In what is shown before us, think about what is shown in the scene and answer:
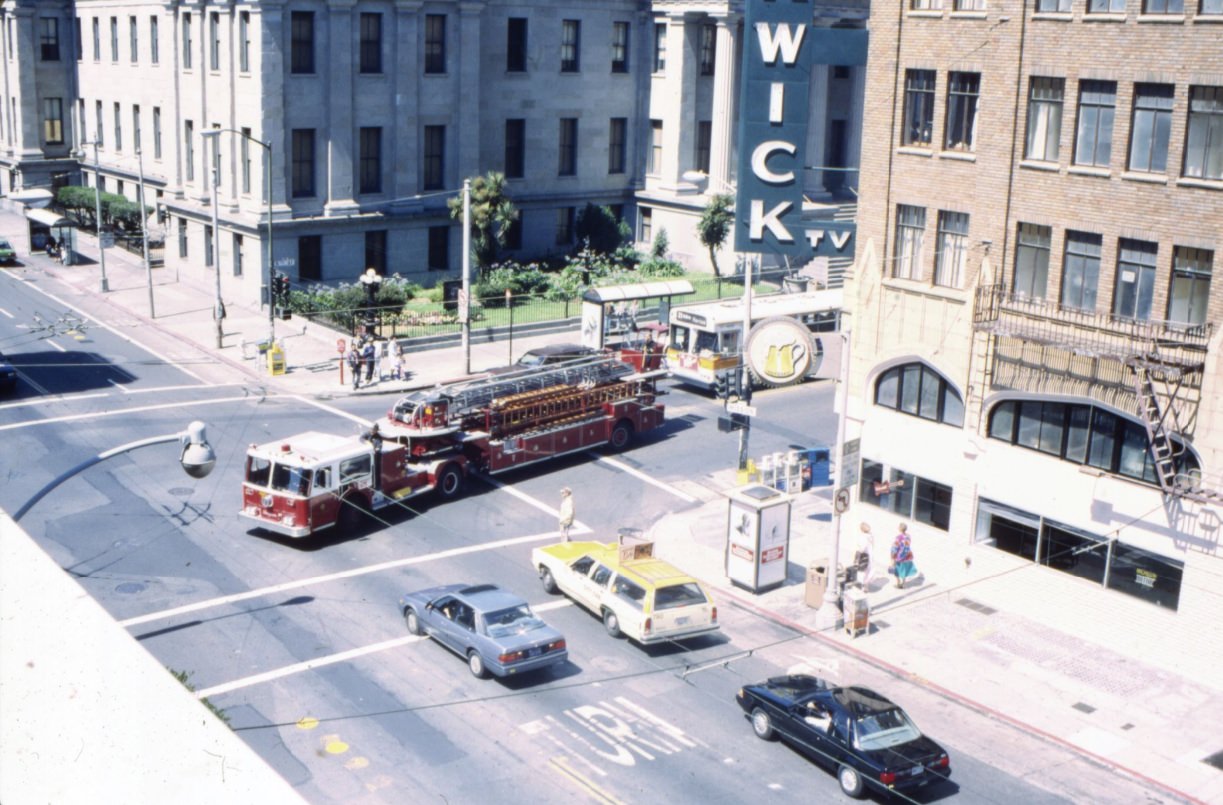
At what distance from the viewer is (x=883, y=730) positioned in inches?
873

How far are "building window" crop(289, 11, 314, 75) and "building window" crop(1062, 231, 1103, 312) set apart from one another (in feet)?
136

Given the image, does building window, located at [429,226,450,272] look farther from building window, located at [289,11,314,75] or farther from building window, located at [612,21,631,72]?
building window, located at [612,21,631,72]

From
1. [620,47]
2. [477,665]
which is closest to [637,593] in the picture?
[477,665]

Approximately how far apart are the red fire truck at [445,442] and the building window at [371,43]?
25138 millimetres

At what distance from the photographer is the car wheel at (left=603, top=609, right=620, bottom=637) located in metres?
28.3

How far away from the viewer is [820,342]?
55500mm

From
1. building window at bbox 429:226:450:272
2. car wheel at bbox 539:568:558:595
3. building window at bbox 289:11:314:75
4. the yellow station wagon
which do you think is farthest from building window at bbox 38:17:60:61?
the yellow station wagon

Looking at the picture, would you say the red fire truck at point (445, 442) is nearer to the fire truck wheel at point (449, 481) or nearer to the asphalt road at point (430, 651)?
the fire truck wheel at point (449, 481)

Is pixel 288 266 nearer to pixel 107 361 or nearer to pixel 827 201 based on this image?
pixel 107 361

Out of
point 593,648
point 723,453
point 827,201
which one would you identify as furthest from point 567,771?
point 827,201

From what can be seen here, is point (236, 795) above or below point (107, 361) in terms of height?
above

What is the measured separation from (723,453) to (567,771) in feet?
68.8

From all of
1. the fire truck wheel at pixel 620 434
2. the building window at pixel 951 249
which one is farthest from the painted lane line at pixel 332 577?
the building window at pixel 951 249

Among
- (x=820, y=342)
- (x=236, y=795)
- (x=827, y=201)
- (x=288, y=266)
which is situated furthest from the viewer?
(x=827, y=201)
